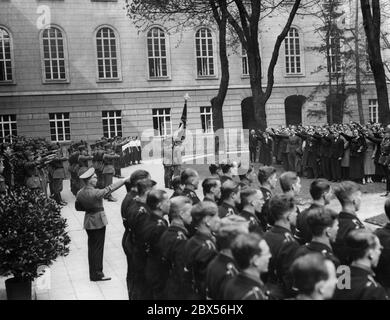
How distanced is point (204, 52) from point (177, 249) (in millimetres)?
32411

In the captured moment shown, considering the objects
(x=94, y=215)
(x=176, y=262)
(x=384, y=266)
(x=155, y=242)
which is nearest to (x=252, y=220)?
(x=155, y=242)

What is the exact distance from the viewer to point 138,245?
697 cm

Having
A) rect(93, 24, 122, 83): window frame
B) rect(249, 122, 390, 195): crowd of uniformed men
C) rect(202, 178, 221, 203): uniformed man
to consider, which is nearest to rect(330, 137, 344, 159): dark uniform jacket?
rect(249, 122, 390, 195): crowd of uniformed men

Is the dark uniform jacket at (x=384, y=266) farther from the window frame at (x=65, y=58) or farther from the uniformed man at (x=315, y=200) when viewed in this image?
the window frame at (x=65, y=58)

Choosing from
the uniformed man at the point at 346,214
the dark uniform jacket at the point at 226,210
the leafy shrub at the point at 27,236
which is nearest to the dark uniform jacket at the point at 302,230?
the uniformed man at the point at 346,214

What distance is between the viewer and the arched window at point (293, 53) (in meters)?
38.8

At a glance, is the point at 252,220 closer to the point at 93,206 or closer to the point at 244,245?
the point at 244,245

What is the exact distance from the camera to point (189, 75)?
36.4m

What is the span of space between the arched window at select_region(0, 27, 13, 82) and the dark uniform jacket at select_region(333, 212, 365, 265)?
3070 cm

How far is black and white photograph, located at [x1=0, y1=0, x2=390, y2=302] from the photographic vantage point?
527 centimetres
